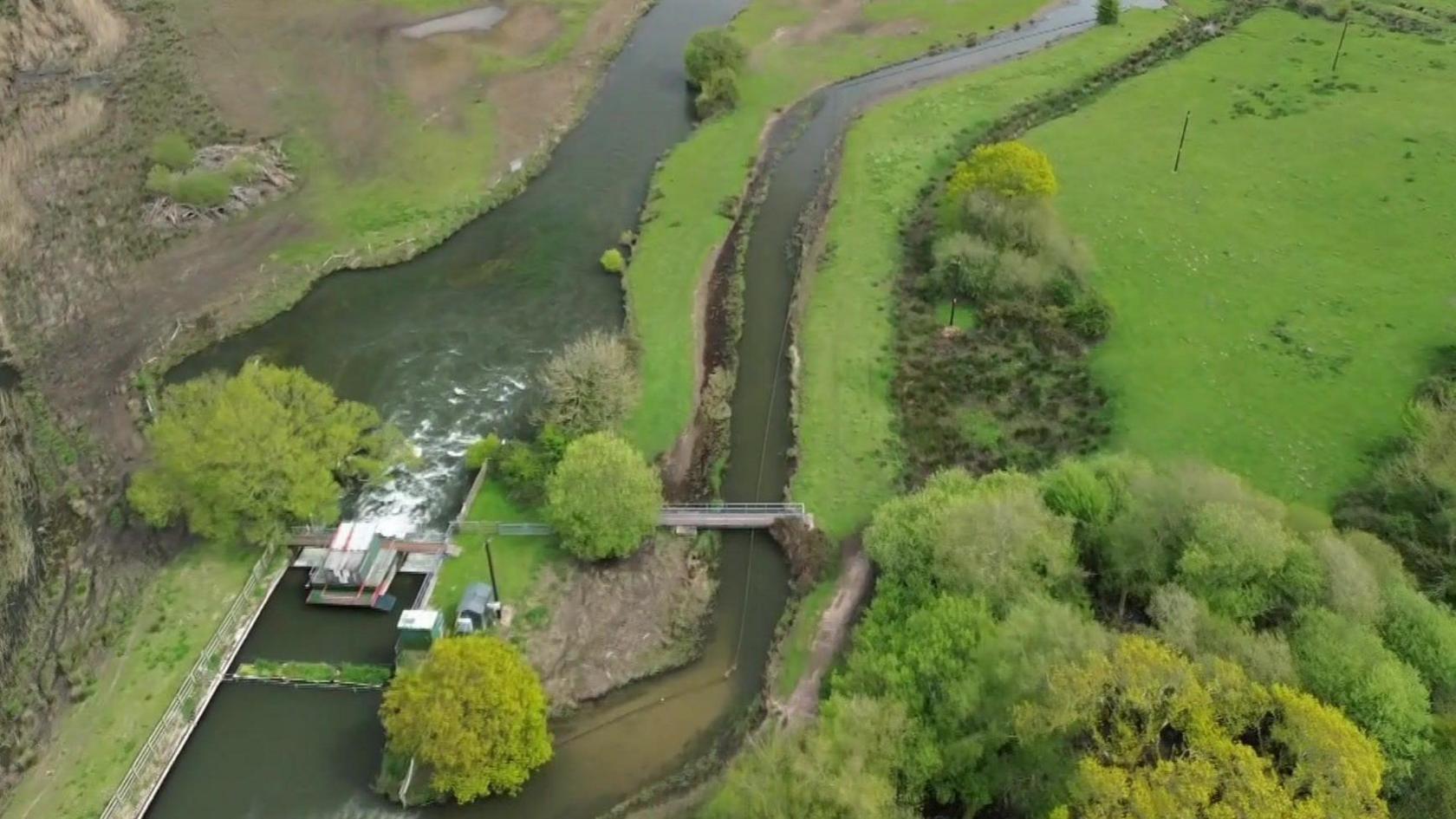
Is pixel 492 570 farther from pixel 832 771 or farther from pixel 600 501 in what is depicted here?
pixel 832 771

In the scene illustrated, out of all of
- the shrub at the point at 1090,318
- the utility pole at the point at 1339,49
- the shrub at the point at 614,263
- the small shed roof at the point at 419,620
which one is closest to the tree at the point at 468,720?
the small shed roof at the point at 419,620

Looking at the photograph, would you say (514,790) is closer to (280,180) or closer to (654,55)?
(280,180)

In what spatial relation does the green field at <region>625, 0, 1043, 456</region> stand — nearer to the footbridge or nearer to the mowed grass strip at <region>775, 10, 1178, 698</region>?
the footbridge

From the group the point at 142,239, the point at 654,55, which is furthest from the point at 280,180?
the point at 654,55

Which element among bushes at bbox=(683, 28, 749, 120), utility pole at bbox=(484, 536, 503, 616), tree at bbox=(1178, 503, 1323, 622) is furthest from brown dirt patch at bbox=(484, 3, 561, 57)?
tree at bbox=(1178, 503, 1323, 622)

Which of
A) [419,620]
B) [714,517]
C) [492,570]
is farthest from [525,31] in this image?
[419,620]

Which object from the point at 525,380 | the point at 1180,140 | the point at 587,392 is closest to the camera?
the point at 587,392
